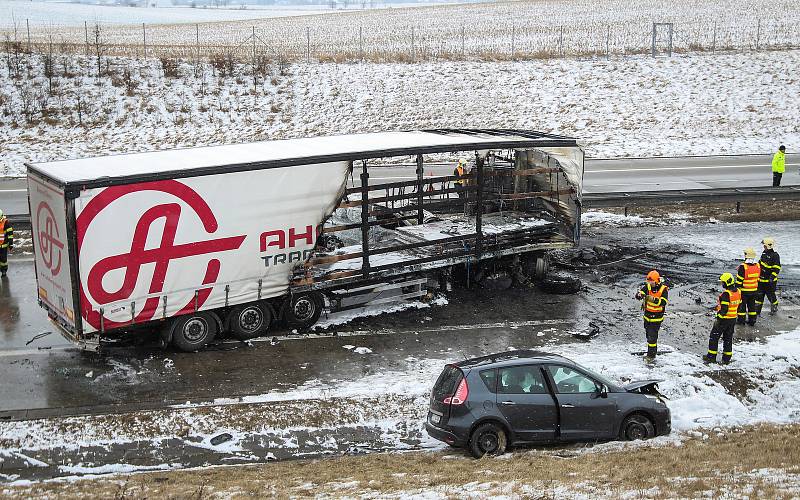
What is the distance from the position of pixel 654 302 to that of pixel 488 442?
4715 millimetres

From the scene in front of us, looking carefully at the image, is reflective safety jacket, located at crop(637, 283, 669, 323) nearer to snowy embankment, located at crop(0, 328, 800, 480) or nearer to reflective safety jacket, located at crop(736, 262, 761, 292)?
snowy embankment, located at crop(0, 328, 800, 480)

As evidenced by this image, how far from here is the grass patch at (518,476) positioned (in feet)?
28.6

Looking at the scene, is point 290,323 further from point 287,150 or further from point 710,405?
point 710,405

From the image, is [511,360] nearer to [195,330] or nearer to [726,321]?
[726,321]

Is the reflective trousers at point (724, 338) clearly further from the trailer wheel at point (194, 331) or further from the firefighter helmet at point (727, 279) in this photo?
the trailer wheel at point (194, 331)

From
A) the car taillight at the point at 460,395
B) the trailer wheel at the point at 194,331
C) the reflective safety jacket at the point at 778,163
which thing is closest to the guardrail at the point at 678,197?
the reflective safety jacket at the point at 778,163

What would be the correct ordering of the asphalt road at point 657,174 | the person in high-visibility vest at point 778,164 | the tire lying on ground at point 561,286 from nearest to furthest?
the tire lying on ground at point 561,286 < the person in high-visibility vest at point 778,164 < the asphalt road at point 657,174

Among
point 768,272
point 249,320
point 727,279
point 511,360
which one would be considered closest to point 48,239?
point 249,320

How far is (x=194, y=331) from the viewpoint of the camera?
569 inches

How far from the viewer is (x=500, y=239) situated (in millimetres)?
17797

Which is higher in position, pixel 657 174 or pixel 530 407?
pixel 657 174

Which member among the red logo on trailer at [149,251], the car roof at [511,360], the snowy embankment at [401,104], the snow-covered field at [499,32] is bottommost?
the car roof at [511,360]

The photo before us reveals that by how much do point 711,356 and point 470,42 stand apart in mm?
40361

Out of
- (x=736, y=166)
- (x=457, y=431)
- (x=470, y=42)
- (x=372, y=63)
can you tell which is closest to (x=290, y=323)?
(x=457, y=431)
